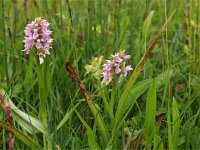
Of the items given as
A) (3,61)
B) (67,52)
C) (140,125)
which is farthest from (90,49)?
(140,125)

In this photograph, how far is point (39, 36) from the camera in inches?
51.2

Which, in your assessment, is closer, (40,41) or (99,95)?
(40,41)

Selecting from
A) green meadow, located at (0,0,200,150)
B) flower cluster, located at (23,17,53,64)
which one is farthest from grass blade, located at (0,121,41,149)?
flower cluster, located at (23,17,53,64)

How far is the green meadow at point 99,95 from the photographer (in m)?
1.32

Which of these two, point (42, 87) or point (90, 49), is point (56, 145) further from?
point (90, 49)

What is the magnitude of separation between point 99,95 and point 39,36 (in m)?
0.34

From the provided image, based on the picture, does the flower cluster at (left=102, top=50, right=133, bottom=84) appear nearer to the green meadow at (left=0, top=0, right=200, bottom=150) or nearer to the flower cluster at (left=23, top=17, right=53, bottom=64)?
the green meadow at (left=0, top=0, right=200, bottom=150)

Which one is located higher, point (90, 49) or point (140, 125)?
point (90, 49)

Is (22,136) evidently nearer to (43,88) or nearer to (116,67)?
(43,88)

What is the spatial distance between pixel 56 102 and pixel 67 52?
0.96ft

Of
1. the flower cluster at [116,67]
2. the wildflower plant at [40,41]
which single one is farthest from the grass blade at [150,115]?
the wildflower plant at [40,41]

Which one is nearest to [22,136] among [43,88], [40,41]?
[43,88]

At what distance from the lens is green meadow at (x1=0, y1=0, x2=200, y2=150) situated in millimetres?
1321

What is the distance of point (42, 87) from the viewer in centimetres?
138
